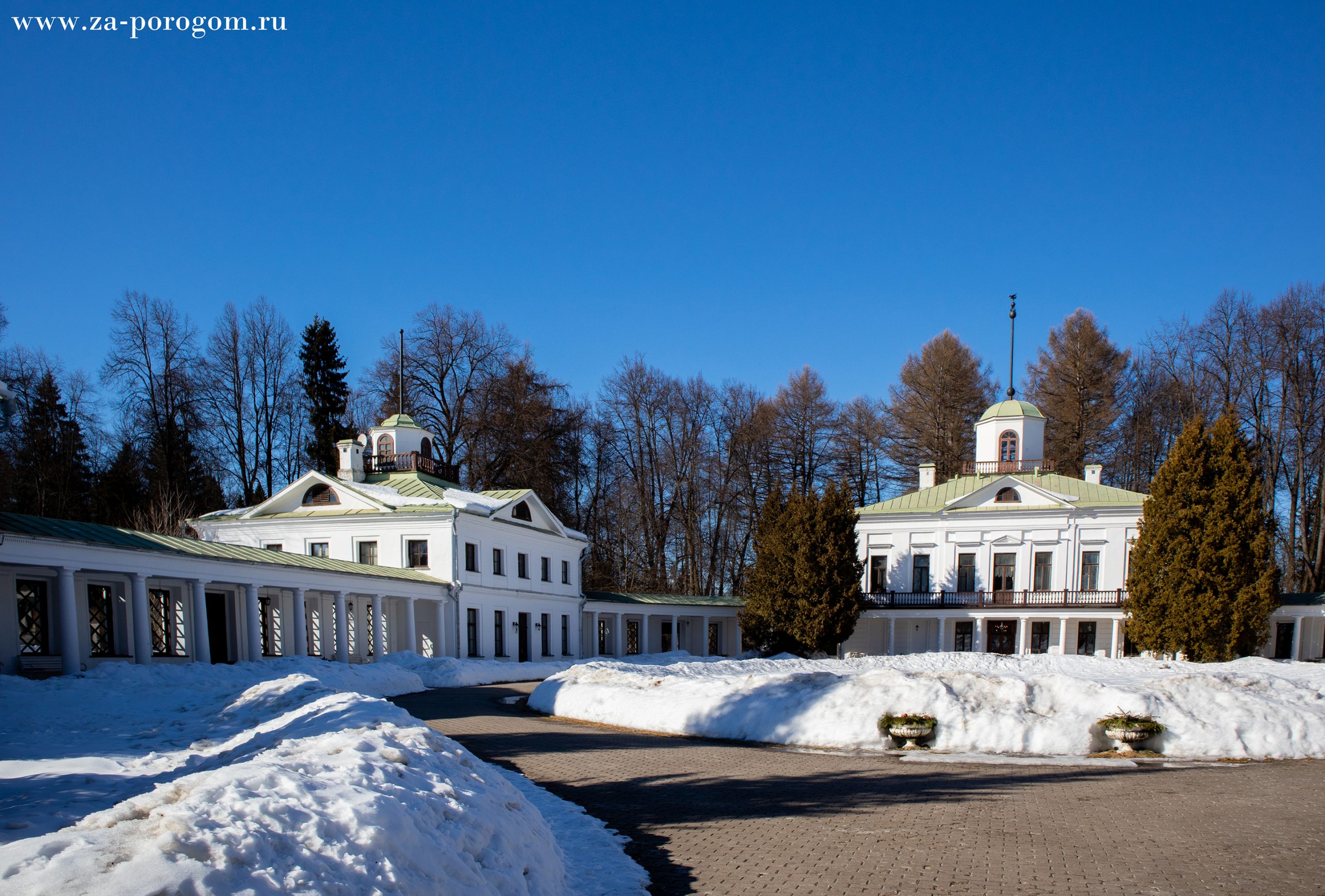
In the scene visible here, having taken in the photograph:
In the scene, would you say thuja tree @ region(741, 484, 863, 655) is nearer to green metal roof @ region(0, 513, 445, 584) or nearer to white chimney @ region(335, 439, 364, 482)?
green metal roof @ region(0, 513, 445, 584)

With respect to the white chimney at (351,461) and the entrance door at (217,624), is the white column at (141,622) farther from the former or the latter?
the white chimney at (351,461)

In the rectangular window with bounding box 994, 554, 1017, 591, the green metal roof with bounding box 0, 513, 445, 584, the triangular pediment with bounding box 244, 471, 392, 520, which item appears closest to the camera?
the green metal roof with bounding box 0, 513, 445, 584

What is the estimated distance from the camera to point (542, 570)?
1523 inches

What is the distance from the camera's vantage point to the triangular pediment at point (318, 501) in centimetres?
3397

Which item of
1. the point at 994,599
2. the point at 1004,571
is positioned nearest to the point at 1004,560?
the point at 1004,571

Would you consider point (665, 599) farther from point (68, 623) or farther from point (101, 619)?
point (68, 623)

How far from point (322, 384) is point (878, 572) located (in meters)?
30.2

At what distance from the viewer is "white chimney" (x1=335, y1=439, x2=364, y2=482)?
37.6 metres

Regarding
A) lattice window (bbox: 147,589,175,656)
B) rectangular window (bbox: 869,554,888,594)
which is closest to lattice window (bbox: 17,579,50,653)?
lattice window (bbox: 147,589,175,656)

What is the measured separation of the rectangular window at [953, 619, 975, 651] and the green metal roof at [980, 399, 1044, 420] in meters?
9.59

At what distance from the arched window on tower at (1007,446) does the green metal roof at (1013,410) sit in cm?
80

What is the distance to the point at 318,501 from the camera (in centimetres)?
3459

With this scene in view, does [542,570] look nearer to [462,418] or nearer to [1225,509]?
[462,418]

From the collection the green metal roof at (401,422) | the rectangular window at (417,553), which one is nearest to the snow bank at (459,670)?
the rectangular window at (417,553)
